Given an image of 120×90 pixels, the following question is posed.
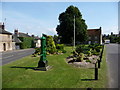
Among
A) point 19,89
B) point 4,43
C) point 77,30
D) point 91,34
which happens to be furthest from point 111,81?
point 91,34

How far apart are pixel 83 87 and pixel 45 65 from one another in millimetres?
4688

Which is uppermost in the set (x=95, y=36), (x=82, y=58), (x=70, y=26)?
(x=70, y=26)

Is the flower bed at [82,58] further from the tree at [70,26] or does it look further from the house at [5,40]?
the house at [5,40]

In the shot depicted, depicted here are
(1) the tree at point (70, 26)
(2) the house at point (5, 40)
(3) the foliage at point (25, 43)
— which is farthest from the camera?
(3) the foliage at point (25, 43)

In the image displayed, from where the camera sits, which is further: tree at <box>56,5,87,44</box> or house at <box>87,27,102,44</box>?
house at <box>87,27,102,44</box>

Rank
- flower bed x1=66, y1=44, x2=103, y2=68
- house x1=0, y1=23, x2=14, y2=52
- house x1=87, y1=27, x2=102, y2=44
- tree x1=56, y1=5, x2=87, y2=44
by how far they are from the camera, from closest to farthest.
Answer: flower bed x1=66, y1=44, x2=103, y2=68 < house x1=0, y1=23, x2=14, y2=52 < tree x1=56, y1=5, x2=87, y2=44 < house x1=87, y1=27, x2=102, y2=44

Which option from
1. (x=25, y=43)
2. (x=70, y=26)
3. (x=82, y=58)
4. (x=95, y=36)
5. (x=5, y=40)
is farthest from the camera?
(x=95, y=36)

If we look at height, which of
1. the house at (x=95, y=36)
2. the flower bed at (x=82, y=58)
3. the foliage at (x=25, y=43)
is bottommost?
the flower bed at (x=82, y=58)

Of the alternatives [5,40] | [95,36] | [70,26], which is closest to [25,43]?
[5,40]

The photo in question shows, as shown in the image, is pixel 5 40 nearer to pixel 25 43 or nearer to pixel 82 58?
pixel 25 43

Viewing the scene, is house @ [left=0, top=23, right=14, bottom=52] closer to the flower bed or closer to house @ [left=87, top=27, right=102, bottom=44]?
the flower bed

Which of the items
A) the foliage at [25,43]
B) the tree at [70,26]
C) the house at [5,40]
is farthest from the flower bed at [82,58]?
the foliage at [25,43]

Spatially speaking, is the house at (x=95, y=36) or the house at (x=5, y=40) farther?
the house at (x=95, y=36)

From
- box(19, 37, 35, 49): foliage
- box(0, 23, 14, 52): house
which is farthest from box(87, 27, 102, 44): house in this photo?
box(0, 23, 14, 52): house
